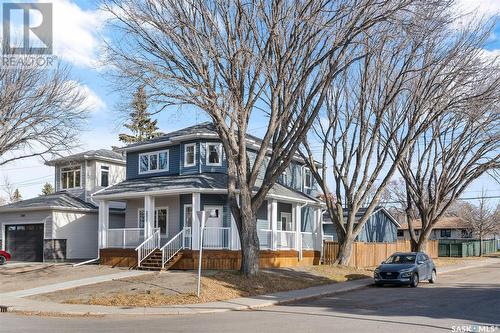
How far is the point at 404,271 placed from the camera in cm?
2389

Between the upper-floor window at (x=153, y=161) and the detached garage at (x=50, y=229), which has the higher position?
Result: the upper-floor window at (x=153, y=161)

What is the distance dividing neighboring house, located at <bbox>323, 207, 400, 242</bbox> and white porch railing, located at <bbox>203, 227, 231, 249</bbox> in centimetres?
1881

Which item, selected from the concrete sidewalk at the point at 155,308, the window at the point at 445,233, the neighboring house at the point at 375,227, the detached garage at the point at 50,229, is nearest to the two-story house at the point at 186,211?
the detached garage at the point at 50,229

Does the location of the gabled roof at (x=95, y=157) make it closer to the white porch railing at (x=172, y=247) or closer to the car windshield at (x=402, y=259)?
the white porch railing at (x=172, y=247)

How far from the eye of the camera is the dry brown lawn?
17.9 meters

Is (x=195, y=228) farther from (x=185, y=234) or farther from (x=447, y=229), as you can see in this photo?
(x=447, y=229)

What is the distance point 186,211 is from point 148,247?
117 inches

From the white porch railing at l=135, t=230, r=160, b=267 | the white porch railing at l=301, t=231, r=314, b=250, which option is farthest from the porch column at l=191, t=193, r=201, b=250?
the white porch railing at l=301, t=231, r=314, b=250

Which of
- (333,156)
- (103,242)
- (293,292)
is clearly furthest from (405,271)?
(103,242)

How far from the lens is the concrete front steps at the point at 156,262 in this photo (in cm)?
2555

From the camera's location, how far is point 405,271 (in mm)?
23891

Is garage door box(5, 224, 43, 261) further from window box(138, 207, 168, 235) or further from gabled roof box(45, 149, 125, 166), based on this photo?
window box(138, 207, 168, 235)

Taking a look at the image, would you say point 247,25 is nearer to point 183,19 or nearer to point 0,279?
point 183,19

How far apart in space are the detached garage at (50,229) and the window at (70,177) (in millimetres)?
1726
